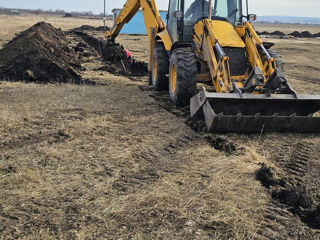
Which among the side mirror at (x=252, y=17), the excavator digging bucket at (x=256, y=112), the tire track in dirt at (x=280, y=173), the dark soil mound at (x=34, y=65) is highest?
the side mirror at (x=252, y=17)

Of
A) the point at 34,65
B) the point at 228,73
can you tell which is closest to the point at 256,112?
the point at 228,73

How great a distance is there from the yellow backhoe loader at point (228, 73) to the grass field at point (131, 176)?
0.31 m

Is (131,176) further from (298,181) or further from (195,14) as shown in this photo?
(195,14)

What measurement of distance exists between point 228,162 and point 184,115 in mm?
2384

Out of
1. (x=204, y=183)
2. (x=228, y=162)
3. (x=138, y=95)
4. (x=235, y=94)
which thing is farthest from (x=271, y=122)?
(x=138, y=95)

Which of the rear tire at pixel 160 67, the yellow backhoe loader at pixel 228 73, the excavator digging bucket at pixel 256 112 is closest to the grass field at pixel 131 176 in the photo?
the excavator digging bucket at pixel 256 112

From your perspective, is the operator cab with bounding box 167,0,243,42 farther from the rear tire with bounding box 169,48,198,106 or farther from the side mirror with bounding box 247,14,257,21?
the rear tire with bounding box 169,48,198,106

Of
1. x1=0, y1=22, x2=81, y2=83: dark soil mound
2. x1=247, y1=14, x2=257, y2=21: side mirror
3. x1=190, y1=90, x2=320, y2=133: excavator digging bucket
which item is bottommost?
x1=190, y1=90, x2=320, y2=133: excavator digging bucket

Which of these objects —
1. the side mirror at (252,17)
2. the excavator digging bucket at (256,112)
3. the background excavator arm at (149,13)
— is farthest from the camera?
the background excavator arm at (149,13)

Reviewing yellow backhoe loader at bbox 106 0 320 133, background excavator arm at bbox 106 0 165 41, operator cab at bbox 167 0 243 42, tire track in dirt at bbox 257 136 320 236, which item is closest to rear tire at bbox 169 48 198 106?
yellow backhoe loader at bbox 106 0 320 133

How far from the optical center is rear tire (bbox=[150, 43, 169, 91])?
8945 millimetres

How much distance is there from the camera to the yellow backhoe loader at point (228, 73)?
599cm

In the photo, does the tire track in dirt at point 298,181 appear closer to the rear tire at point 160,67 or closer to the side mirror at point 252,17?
the side mirror at point 252,17

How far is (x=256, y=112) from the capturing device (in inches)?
252
